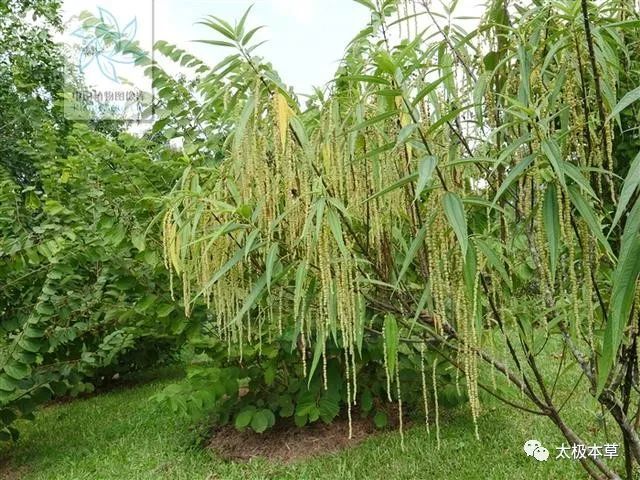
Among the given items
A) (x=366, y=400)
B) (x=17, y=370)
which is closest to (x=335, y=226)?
(x=366, y=400)

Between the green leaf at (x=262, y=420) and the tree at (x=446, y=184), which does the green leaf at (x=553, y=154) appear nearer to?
the tree at (x=446, y=184)

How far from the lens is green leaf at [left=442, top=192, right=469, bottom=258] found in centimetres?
104

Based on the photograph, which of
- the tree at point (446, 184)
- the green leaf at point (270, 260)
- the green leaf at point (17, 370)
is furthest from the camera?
the green leaf at point (17, 370)

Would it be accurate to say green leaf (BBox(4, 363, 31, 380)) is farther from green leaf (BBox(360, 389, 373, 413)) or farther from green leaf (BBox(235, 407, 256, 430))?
green leaf (BBox(360, 389, 373, 413))

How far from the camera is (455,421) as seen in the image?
354 centimetres

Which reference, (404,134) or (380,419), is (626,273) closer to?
(404,134)

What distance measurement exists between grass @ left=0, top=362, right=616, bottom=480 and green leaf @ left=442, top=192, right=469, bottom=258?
5.47ft

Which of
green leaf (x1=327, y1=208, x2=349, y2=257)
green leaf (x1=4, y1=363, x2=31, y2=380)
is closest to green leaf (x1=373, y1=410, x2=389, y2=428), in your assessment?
green leaf (x1=4, y1=363, x2=31, y2=380)

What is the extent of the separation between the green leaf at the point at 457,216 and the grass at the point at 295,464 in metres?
1.67

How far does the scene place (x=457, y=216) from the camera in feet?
3.60

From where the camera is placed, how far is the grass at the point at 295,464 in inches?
115

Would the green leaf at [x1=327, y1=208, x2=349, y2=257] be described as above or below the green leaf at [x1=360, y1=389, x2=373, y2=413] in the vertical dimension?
above

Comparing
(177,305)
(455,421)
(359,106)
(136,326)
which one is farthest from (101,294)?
(359,106)

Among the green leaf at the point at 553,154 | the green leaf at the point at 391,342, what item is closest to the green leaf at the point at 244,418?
the green leaf at the point at 391,342
